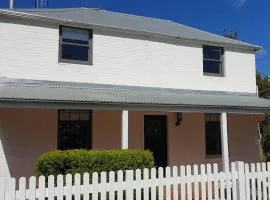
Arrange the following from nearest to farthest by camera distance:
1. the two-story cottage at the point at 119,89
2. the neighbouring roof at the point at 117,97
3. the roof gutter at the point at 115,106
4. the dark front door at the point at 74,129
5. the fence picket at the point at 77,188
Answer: the fence picket at the point at 77,188 < the roof gutter at the point at 115,106 < the neighbouring roof at the point at 117,97 < the two-story cottage at the point at 119,89 < the dark front door at the point at 74,129

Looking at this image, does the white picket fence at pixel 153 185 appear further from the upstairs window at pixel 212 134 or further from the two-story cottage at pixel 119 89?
the upstairs window at pixel 212 134

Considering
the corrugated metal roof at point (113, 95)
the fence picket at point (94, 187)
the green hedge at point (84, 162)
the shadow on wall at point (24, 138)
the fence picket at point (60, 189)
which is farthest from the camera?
the shadow on wall at point (24, 138)

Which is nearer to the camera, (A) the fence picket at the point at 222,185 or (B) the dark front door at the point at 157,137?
(A) the fence picket at the point at 222,185

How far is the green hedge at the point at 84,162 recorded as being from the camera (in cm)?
990

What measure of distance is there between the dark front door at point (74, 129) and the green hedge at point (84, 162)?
322cm

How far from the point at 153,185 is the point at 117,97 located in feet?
20.1

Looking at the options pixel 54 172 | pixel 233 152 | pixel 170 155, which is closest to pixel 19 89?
pixel 54 172

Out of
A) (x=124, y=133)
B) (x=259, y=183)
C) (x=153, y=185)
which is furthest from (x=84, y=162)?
(x=259, y=183)

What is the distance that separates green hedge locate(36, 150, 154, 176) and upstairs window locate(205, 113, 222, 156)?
7.18 metres

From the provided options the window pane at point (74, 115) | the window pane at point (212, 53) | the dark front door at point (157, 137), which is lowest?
the dark front door at point (157, 137)

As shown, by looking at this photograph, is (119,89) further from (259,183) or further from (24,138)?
(259,183)

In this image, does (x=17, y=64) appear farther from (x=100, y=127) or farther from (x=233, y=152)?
(x=233, y=152)

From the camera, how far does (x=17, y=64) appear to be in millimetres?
12883

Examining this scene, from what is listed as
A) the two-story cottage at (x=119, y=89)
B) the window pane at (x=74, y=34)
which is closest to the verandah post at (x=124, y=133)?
the two-story cottage at (x=119, y=89)
